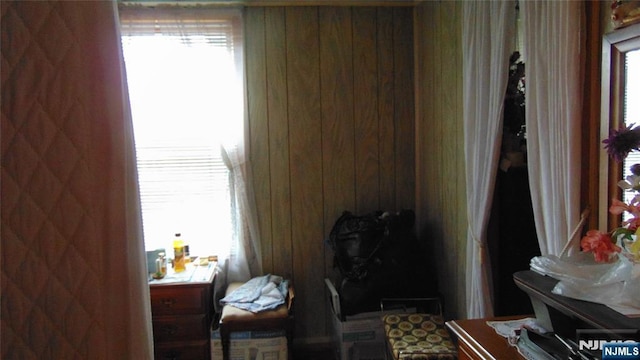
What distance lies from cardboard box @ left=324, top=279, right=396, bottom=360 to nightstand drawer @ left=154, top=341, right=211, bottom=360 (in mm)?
795

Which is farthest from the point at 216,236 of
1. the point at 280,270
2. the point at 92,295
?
the point at 92,295

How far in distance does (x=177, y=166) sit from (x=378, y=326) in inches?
62.2

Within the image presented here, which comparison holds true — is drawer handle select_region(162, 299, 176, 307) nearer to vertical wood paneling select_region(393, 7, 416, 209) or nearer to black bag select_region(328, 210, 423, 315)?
black bag select_region(328, 210, 423, 315)

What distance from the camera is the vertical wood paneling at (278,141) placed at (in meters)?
3.04

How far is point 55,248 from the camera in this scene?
0.65 meters

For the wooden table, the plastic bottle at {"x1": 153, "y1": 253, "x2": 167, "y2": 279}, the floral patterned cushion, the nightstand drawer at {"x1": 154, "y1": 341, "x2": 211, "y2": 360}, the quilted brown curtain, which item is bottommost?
the nightstand drawer at {"x1": 154, "y1": 341, "x2": 211, "y2": 360}

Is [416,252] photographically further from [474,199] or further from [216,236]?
[216,236]

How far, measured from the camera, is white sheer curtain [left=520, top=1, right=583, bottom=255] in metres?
1.41

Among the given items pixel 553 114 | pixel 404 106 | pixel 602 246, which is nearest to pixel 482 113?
pixel 553 114

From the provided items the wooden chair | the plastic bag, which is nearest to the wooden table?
the plastic bag

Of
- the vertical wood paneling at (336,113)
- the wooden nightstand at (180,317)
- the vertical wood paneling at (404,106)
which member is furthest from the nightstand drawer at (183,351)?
the vertical wood paneling at (404,106)

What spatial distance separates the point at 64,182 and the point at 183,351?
232 centimetres

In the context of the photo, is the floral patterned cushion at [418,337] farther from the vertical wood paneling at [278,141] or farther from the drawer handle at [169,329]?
the drawer handle at [169,329]

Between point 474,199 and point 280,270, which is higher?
point 474,199
